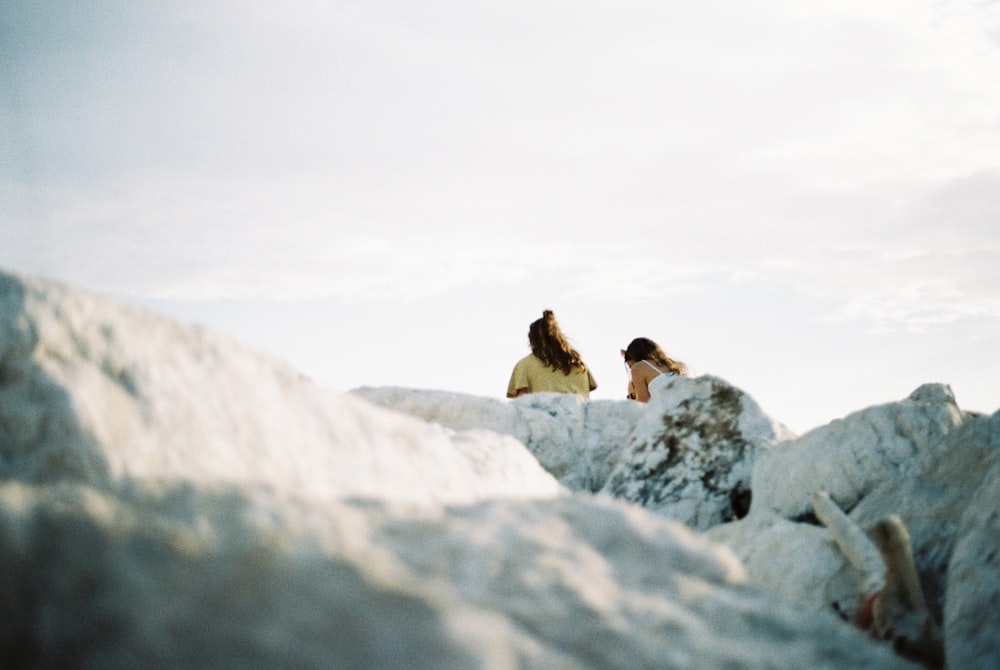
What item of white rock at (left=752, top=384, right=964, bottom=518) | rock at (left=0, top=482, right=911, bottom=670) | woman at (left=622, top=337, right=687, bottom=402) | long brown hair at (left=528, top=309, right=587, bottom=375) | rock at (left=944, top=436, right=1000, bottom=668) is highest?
long brown hair at (left=528, top=309, right=587, bottom=375)

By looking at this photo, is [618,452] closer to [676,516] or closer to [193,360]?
[676,516]

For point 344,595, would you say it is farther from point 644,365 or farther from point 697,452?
point 644,365

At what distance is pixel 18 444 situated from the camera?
4.44 ft

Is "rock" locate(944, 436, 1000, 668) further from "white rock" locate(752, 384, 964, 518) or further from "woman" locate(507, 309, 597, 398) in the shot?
"woman" locate(507, 309, 597, 398)

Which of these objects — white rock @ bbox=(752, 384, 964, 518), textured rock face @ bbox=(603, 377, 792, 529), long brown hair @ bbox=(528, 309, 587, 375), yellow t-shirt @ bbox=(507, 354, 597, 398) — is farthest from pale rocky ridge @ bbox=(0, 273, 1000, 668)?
long brown hair @ bbox=(528, 309, 587, 375)

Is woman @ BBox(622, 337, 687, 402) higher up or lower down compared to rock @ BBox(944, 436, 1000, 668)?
higher up

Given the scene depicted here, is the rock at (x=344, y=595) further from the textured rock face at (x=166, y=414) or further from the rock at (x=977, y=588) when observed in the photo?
the rock at (x=977, y=588)

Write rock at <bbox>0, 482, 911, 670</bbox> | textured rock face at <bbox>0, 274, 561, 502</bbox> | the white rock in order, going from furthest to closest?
the white rock < textured rock face at <bbox>0, 274, 561, 502</bbox> < rock at <bbox>0, 482, 911, 670</bbox>

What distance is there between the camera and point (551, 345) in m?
7.27

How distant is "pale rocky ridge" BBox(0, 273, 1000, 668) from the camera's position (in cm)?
84

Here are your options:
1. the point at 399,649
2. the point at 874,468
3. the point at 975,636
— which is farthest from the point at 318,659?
the point at 874,468

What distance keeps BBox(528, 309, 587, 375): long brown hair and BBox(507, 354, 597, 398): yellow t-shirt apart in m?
0.05

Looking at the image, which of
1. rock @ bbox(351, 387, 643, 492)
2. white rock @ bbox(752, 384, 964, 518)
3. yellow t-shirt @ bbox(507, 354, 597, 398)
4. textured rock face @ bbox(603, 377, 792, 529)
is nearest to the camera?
white rock @ bbox(752, 384, 964, 518)

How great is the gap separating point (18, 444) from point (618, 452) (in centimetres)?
375
